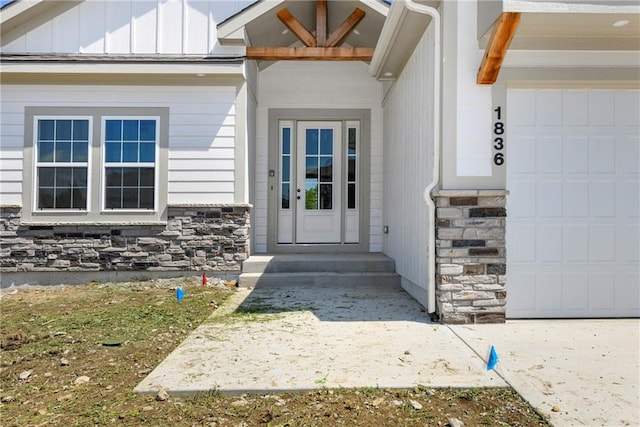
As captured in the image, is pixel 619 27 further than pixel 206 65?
No

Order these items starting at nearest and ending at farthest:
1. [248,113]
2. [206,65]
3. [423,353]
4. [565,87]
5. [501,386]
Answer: [501,386]
[423,353]
[565,87]
[206,65]
[248,113]

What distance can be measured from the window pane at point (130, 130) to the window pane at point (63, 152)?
2.64 ft

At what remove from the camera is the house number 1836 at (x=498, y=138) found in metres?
3.92

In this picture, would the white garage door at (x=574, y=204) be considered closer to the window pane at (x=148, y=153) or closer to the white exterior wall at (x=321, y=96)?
the white exterior wall at (x=321, y=96)

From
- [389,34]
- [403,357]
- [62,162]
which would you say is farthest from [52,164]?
[403,357]

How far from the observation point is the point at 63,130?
5.93m

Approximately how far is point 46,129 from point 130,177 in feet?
4.56

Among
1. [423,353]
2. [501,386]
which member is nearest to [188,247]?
[423,353]

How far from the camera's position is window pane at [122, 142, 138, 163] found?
5.92m

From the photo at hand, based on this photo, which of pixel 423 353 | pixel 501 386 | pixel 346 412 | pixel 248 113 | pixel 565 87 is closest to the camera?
pixel 346 412

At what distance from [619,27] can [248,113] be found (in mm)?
4567

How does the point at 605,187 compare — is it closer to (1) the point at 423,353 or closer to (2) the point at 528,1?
(2) the point at 528,1

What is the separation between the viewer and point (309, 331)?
369cm

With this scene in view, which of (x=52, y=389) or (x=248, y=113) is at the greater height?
(x=248, y=113)
